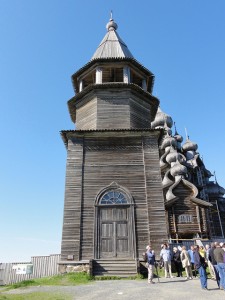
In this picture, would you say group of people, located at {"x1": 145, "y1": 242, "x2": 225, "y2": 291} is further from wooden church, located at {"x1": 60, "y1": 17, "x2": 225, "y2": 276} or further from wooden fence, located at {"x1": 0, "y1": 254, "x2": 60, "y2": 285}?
wooden fence, located at {"x1": 0, "y1": 254, "x2": 60, "y2": 285}

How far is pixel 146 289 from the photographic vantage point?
915 cm

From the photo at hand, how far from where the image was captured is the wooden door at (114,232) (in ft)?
46.2

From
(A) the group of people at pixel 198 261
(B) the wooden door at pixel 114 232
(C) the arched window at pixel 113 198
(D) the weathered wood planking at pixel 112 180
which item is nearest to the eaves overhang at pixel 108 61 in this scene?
(D) the weathered wood planking at pixel 112 180

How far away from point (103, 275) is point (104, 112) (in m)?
10.1

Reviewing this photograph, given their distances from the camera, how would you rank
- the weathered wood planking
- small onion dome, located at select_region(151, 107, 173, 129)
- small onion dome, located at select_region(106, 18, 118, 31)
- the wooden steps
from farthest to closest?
1. small onion dome, located at select_region(151, 107, 173, 129)
2. small onion dome, located at select_region(106, 18, 118, 31)
3. the weathered wood planking
4. the wooden steps

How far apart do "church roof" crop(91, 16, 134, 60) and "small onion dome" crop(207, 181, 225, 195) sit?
2683 cm

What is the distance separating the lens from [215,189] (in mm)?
41312

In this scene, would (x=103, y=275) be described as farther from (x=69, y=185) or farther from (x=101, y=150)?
(x=101, y=150)

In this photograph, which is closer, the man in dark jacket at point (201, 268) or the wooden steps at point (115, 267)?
the man in dark jacket at point (201, 268)

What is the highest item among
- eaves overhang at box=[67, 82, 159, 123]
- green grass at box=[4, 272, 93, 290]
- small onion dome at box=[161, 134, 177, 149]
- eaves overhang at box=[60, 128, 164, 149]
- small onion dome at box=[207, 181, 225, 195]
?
small onion dome at box=[161, 134, 177, 149]

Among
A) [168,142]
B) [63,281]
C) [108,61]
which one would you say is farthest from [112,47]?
[168,142]

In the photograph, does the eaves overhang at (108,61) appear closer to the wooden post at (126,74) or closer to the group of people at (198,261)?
the wooden post at (126,74)

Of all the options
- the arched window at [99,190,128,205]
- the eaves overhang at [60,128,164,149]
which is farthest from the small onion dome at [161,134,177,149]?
the arched window at [99,190,128,205]

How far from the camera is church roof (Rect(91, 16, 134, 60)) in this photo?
70.1 ft
